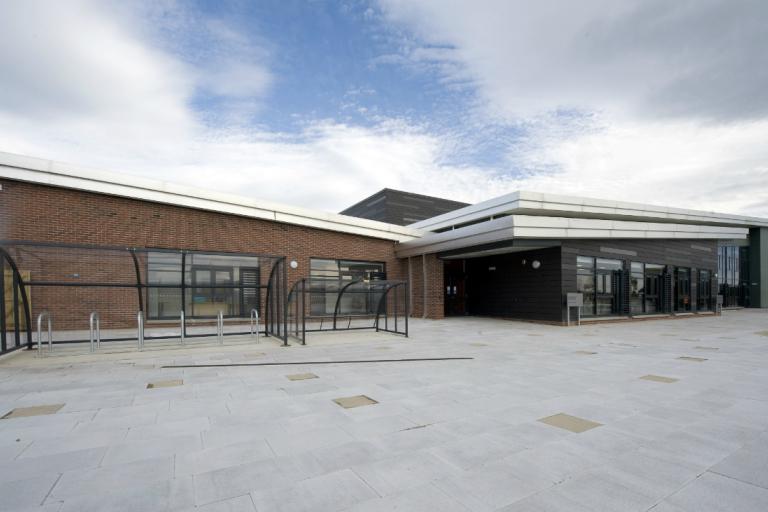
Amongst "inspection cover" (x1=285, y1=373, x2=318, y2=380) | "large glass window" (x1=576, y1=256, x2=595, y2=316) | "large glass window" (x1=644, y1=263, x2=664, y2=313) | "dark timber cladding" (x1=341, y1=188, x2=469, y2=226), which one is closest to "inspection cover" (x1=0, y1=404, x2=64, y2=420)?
"inspection cover" (x1=285, y1=373, x2=318, y2=380)

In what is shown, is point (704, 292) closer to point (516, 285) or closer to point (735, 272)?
point (735, 272)

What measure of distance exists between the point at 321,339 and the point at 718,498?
889 centimetres

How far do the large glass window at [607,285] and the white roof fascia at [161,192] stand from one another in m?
9.14

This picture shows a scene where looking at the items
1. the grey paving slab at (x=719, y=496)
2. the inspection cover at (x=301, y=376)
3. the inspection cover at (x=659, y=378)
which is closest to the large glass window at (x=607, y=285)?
the inspection cover at (x=659, y=378)

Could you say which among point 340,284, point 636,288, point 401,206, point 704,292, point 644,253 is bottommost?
point 704,292

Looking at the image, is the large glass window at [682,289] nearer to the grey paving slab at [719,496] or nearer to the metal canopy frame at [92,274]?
the metal canopy frame at [92,274]

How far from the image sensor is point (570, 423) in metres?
3.98

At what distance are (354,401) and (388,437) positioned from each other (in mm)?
1224

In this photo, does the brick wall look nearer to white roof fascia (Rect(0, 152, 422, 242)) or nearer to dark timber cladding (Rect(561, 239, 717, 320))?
white roof fascia (Rect(0, 152, 422, 242))

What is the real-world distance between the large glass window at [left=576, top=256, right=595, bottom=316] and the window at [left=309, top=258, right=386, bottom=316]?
24.6 feet

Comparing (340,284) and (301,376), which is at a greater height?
(340,284)

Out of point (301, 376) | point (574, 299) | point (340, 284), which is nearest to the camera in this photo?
point (301, 376)

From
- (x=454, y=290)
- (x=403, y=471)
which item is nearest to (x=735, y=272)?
(x=454, y=290)

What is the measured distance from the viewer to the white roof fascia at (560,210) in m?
15.0
